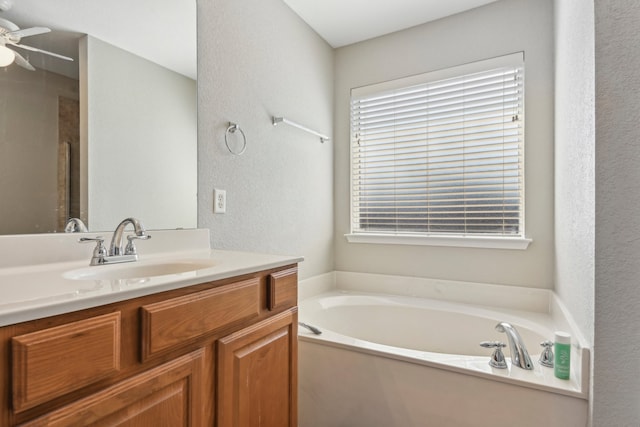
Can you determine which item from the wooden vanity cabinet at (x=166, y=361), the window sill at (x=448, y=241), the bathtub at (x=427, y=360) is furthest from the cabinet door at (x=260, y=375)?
the window sill at (x=448, y=241)

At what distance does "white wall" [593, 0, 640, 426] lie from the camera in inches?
39.6

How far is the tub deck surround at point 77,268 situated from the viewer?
0.61 metres

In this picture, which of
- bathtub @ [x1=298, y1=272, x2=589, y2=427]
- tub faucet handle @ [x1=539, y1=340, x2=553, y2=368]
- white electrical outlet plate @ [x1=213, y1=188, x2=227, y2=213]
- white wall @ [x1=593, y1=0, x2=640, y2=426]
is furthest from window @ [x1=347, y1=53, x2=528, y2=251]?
white electrical outlet plate @ [x1=213, y1=188, x2=227, y2=213]

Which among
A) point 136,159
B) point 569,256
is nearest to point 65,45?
point 136,159

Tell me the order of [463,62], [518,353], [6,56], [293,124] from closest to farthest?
[6,56]
[518,353]
[293,124]
[463,62]

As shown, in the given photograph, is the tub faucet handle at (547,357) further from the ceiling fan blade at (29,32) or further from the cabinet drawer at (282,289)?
the ceiling fan blade at (29,32)

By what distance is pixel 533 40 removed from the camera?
6.57ft

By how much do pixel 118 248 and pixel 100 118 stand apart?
1.51 ft

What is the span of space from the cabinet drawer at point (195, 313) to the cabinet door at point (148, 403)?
2.3 inches

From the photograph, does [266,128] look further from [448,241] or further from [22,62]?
[448,241]

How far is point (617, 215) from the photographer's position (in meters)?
1.02

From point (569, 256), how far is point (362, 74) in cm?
182

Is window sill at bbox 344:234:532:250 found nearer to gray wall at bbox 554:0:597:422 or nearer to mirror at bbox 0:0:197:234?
gray wall at bbox 554:0:597:422

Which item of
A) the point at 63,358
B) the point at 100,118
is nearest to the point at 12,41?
the point at 100,118
